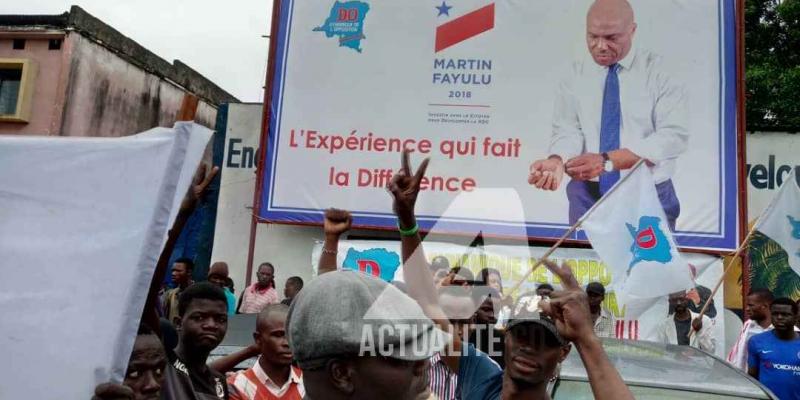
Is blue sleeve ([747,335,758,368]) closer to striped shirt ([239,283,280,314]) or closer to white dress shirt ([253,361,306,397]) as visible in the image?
white dress shirt ([253,361,306,397])

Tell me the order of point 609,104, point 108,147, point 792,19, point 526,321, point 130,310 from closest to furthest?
point 130,310
point 108,147
point 526,321
point 609,104
point 792,19

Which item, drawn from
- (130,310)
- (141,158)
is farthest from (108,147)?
(130,310)

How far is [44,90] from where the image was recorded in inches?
594

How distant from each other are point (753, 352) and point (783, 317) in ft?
1.21

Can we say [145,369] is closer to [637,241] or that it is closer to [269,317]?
[269,317]

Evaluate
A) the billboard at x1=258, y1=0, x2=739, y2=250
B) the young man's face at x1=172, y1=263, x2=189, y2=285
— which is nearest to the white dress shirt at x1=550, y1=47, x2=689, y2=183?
the billboard at x1=258, y1=0, x2=739, y2=250

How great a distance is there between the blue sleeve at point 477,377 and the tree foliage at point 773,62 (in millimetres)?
12591

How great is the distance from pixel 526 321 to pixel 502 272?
22.3 ft

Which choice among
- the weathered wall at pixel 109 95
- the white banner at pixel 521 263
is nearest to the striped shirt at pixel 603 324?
the white banner at pixel 521 263

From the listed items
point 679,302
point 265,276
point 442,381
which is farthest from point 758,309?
point 265,276

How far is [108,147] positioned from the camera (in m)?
2.26

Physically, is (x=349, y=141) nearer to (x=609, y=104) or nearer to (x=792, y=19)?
(x=609, y=104)

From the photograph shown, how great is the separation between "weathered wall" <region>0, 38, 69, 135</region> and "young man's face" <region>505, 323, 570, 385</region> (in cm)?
1384

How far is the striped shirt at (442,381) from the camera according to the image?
358 centimetres
